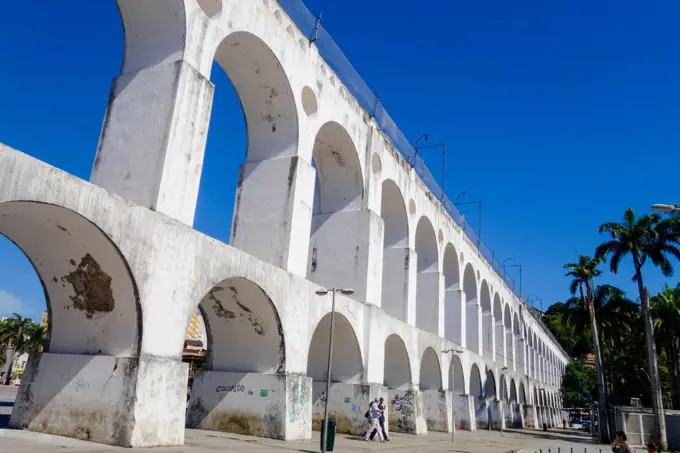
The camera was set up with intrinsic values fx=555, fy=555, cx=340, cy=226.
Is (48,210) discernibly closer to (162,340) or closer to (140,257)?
(140,257)

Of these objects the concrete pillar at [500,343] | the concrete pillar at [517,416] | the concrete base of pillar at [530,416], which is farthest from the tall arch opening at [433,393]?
the concrete base of pillar at [530,416]

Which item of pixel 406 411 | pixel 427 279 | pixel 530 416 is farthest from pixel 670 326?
pixel 406 411

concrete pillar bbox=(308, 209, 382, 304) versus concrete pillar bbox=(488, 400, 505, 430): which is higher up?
concrete pillar bbox=(308, 209, 382, 304)

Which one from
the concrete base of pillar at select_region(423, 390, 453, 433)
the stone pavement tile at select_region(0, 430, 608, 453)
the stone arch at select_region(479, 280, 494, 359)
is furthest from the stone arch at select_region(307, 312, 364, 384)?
the stone arch at select_region(479, 280, 494, 359)

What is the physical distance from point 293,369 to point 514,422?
32346 millimetres

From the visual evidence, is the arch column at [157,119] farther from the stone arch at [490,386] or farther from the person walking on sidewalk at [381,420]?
the stone arch at [490,386]

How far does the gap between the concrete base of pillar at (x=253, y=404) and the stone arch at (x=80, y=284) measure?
3.61 m

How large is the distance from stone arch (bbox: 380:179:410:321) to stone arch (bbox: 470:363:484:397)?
39.9 ft

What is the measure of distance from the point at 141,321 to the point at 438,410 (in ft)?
60.6

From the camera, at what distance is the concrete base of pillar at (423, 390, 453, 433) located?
24969mm

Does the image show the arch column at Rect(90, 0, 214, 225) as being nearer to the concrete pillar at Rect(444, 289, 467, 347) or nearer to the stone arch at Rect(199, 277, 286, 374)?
the stone arch at Rect(199, 277, 286, 374)

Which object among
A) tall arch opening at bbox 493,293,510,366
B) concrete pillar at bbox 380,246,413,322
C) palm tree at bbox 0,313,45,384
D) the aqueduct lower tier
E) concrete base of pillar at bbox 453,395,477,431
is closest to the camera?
the aqueduct lower tier

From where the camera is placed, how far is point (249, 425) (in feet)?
44.6

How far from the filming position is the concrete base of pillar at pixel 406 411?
68.8 feet
